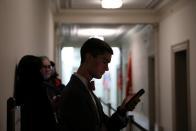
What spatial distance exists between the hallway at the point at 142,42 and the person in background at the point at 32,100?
0.09 m

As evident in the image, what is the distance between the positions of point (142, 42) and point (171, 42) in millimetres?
3240

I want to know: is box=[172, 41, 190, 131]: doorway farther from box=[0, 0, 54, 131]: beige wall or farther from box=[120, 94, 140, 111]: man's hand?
box=[120, 94, 140, 111]: man's hand

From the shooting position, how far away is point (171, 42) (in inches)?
289

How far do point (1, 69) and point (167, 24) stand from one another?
5.76 metres

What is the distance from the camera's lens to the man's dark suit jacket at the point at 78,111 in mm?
1783

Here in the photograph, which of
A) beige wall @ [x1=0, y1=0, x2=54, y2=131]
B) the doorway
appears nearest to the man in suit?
beige wall @ [x1=0, y1=0, x2=54, y2=131]

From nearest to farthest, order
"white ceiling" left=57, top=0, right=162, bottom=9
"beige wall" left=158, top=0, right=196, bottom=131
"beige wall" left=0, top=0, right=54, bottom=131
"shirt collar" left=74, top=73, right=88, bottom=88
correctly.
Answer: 1. "shirt collar" left=74, top=73, right=88, bottom=88
2. "beige wall" left=0, top=0, right=54, bottom=131
3. "beige wall" left=158, top=0, right=196, bottom=131
4. "white ceiling" left=57, top=0, right=162, bottom=9

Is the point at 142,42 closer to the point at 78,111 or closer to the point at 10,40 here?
the point at 10,40

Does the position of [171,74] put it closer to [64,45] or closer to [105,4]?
[105,4]

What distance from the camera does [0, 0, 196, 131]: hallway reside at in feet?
8.74

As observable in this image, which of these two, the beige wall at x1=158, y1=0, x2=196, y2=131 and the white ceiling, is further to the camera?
the white ceiling

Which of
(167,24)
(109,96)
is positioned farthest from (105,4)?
(109,96)

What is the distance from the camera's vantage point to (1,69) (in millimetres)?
2275

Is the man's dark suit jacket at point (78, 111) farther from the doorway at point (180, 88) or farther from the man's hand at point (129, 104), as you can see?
the doorway at point (180, 88)
